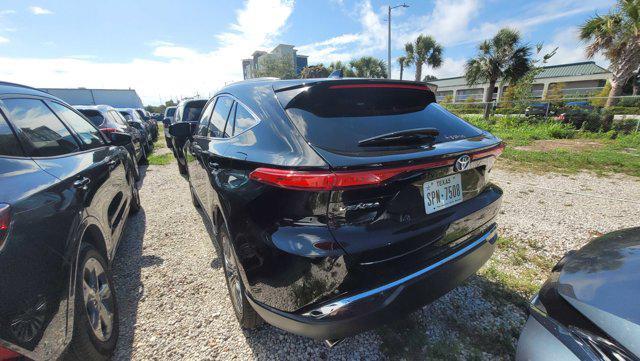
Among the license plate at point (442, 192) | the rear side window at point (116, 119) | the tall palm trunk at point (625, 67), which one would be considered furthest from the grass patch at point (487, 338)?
the tall palm trunk at point (625, 67)

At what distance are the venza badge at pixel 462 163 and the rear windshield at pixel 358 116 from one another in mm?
179

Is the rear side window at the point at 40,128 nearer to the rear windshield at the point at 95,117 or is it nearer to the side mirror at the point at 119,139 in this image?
the side mirror at the point at 119,139

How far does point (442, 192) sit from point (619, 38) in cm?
1806

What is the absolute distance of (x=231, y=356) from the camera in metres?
1.98

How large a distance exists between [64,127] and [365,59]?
42.7 m

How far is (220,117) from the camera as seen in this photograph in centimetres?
263

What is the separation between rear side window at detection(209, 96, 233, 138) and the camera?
8.00 ft

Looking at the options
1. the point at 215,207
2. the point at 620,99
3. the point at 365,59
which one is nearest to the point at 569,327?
the point at 215,207

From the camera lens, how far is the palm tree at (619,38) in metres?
12.3

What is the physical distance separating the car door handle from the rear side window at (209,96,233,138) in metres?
0.96

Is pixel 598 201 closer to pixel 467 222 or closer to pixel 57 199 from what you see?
pixel 467 222

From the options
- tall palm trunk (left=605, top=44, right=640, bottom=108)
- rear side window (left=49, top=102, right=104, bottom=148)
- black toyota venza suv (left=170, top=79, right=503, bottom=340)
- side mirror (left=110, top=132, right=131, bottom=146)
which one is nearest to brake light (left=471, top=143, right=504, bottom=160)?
black toyota venza suv (left=170, top=79, right=503, bottom=340)

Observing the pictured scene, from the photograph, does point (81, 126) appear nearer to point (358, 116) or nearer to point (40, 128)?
point (40, 128)

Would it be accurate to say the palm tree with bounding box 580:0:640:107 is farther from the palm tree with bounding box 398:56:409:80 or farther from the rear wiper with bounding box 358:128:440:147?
the palm tree with bounding box 398:56:409:80
